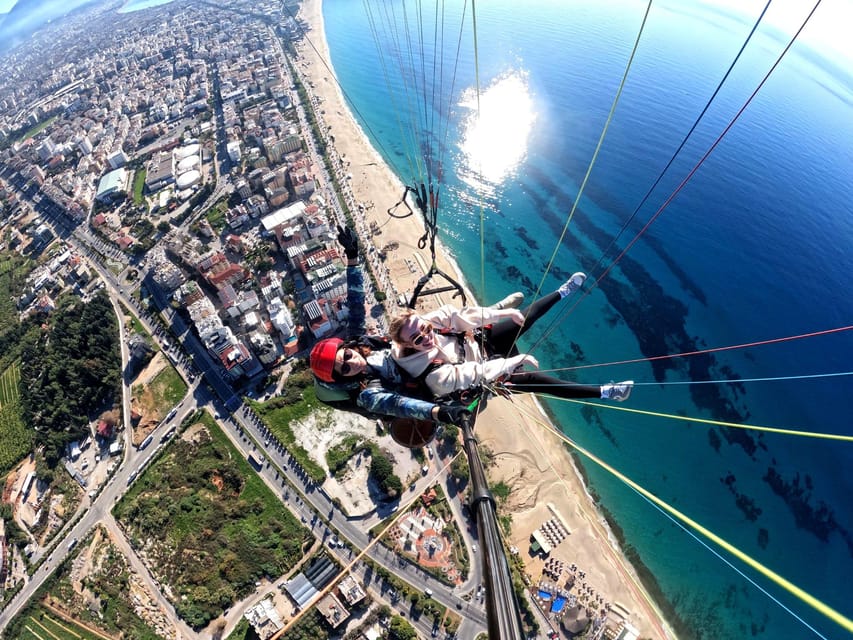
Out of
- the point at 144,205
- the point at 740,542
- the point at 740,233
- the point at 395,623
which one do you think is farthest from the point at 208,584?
the point at 740,233

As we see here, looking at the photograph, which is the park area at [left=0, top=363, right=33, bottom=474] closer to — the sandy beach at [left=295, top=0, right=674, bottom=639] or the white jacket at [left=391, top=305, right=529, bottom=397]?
the sandy beach at [left=295, top=0, right=674, bottom=639]

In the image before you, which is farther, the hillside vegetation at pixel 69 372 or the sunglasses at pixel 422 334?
the hillside vegetation at pixel 69 372

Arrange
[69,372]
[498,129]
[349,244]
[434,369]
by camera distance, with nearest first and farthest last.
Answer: [434,369], [349,244], [69,372], [498,129]

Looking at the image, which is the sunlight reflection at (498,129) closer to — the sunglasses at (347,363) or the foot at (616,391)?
the foot at (616,391)

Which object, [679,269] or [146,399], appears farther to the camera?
[679,269]

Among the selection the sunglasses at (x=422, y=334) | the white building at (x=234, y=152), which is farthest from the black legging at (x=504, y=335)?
the white building at (x=234, y=152)

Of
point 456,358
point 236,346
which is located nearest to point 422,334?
point 456,358

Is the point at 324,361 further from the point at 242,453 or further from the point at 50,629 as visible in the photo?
the point at 50,629
